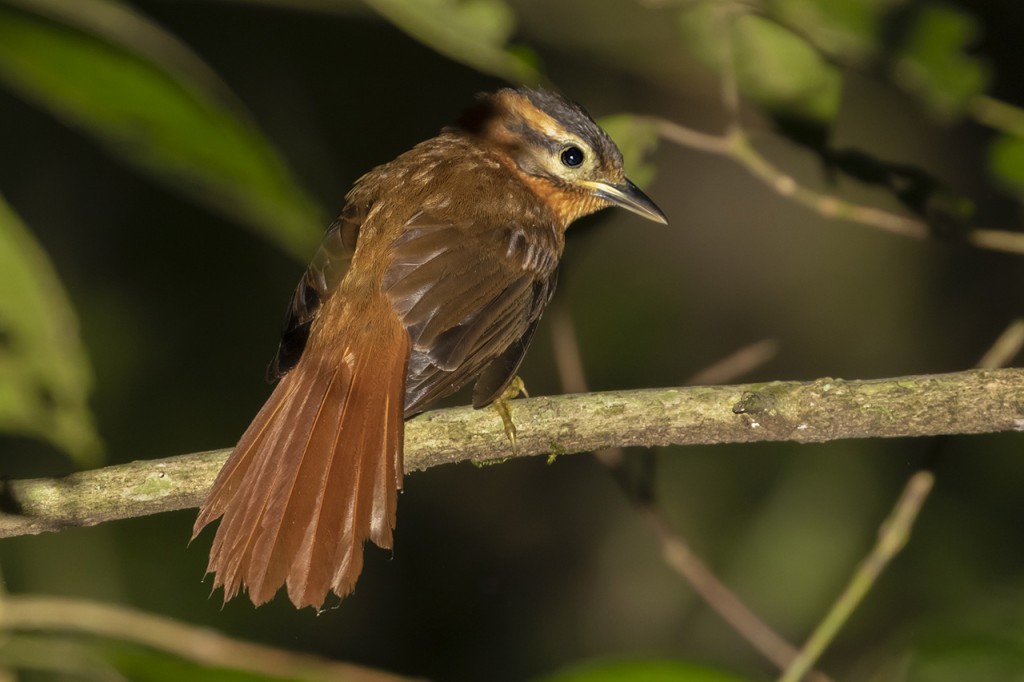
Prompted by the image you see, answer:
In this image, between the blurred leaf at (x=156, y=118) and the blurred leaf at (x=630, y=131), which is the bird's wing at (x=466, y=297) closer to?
the blurred leaf at (x=630, y=131)

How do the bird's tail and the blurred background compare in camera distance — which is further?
the blurred background

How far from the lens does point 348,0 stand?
8.63ft

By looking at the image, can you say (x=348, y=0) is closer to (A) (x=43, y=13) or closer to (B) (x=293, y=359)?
(B) (x=293, y=359)

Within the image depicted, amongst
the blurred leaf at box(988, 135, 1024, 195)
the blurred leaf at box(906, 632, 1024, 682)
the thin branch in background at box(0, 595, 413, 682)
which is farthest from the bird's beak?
the thin branch in background at box(0, 595, 413, 682)

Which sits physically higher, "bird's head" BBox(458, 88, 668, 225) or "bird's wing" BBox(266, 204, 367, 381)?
"bird's head" BBox(458, 88, 668, 225)

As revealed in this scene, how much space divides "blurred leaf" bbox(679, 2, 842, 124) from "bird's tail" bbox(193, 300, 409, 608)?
102cm

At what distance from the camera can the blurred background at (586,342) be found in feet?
17.3

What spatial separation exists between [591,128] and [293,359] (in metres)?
1.23

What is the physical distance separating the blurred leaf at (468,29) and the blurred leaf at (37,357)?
75cm

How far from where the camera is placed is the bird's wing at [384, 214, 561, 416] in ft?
8.77

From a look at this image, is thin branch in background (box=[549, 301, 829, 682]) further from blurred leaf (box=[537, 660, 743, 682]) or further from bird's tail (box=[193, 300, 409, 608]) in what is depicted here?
blurred leaf (box=[537, 660, 743, 682])

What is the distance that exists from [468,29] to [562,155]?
120 centimetres

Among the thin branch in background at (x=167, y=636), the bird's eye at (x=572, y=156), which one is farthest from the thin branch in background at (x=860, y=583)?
the bird's eye at (x=572, y=156)

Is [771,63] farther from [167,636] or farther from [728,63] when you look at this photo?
[167,636]
